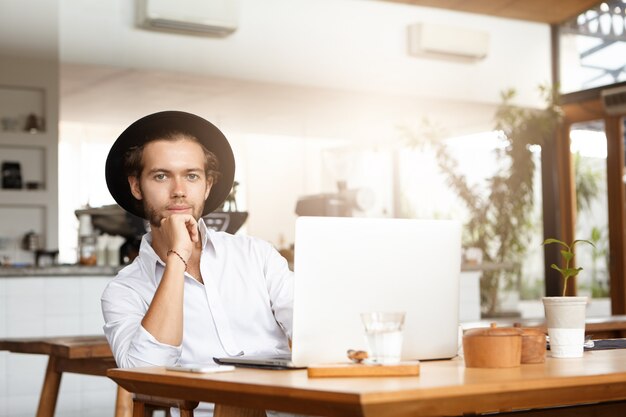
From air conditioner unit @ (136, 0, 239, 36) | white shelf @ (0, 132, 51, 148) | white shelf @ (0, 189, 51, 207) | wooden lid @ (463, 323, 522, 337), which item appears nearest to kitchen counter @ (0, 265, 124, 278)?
white shelf @ (0, 189, 51, 207)

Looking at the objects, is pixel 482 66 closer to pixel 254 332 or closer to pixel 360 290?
pixel 254 332

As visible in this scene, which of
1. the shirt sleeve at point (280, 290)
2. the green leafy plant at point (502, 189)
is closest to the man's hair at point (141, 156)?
the shirt sleeve at point (280, 290)

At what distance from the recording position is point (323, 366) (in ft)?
5.47

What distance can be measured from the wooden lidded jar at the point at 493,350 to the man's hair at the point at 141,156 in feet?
3.66

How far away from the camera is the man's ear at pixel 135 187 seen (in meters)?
2.67

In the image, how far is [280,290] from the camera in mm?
2637

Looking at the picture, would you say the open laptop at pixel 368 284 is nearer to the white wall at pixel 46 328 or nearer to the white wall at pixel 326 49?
the white wall at pixel 46 328

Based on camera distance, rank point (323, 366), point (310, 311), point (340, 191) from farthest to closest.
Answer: point (340, 191)
point (310, 311)
point (323, 366)

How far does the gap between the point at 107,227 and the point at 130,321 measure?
13.0 feet

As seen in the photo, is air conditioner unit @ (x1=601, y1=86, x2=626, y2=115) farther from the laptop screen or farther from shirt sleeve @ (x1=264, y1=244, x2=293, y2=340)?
the laptop screen

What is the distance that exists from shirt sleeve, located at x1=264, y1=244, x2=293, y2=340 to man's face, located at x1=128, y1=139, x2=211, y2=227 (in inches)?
9.7

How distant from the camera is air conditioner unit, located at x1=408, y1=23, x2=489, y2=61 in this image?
27.9 ft

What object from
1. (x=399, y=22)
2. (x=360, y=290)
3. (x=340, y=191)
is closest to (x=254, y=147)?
(x=340, y=191)

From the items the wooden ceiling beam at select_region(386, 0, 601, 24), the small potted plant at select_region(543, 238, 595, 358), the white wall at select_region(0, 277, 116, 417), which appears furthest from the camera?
the wooden ceiling beam at select_region(386, 0, 601, 24)
